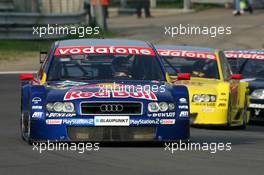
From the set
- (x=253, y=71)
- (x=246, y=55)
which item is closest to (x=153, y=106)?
(x=253, y=71)

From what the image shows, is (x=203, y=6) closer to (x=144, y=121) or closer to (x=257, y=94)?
(x=257, y=94)

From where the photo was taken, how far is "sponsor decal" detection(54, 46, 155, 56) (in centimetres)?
1320

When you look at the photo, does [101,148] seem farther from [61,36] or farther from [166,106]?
[61,36]

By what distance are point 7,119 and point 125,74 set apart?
4.46m

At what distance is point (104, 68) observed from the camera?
13000 mm

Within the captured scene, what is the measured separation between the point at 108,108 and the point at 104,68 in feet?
3.93

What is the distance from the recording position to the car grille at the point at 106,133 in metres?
11.8

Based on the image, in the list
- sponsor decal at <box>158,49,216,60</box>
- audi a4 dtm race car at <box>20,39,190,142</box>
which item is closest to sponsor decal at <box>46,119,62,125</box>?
audi a4 dtm race car at <box>20,39,190,142</box>

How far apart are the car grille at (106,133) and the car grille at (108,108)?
0.16 meters

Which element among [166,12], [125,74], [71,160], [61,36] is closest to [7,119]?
[125,74]

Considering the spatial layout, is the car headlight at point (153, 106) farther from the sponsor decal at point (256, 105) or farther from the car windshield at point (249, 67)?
the car windshield at point (249, 67)

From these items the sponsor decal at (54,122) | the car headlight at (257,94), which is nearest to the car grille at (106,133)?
the sponsor decal at (54,122)

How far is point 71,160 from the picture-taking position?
10.7 metres

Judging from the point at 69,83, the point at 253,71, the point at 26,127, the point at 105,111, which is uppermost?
the point at 69,83
